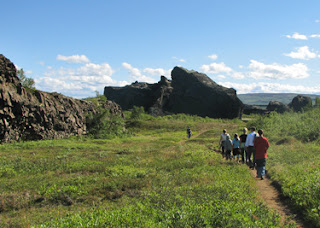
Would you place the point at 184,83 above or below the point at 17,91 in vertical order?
above

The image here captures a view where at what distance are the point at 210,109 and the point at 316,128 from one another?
98809 mm

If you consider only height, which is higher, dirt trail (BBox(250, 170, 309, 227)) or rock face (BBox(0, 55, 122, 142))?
rock face (BBox(0, 55, 122, 142))

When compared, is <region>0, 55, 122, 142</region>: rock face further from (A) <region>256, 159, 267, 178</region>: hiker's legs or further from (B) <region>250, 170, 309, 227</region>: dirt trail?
(B) <region>250, 170, 309, 227</region>: dirt trail

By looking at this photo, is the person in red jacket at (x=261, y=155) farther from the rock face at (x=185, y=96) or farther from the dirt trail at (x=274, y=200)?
the rock face at (x=185, y=96)

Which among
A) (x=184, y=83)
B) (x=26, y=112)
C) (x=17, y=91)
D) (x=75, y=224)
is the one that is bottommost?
(x=75, y=224)

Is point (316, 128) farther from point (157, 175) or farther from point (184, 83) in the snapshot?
point (184, 83)

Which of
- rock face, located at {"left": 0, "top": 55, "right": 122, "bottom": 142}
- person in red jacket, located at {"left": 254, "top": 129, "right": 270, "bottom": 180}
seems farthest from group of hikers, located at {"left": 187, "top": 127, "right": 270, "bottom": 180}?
rock face, located at {"left": 0, "top": 55, "right": 122, "bottom": 142}

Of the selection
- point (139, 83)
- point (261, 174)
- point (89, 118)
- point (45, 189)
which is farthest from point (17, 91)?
point (139, 83)

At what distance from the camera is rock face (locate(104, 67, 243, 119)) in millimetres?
125688

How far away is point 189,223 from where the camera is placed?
6324mm

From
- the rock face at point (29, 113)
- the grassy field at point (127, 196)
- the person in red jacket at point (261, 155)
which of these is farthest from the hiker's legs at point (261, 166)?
the rock face at point (29, 113)

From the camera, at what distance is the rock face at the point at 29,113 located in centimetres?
2953

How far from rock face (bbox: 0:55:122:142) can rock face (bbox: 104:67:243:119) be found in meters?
85.9

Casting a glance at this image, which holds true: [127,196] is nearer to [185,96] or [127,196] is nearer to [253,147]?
[253,147]
